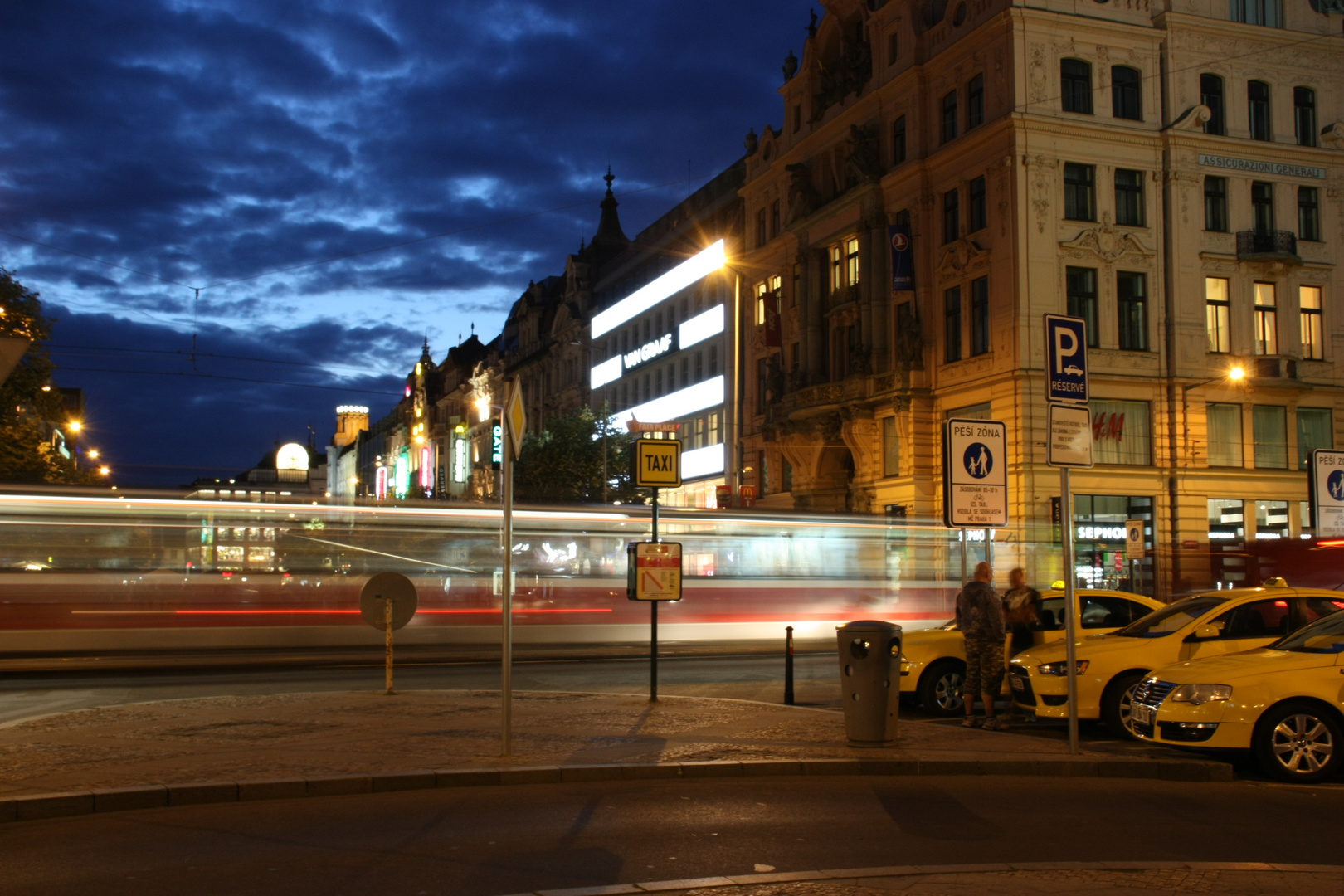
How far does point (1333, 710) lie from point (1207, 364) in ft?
105

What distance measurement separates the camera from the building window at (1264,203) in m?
40.9

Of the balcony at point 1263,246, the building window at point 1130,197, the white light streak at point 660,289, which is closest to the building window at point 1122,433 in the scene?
the building window at point 1130,197

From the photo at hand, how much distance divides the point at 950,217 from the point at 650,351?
31.3m

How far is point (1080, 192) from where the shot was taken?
39.0 meters

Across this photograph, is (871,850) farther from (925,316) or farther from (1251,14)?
(1251,14)

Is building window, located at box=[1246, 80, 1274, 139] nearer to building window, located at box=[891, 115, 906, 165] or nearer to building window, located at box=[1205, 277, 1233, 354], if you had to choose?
building window, located at box=[1205, 277, 1233, 354]

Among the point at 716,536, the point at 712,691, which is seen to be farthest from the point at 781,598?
the point at 712,691

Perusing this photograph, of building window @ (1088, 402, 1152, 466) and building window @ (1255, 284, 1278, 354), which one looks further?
building window @ (1255, 284, 1278, 354)

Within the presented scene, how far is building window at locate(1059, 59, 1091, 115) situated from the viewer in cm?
3884

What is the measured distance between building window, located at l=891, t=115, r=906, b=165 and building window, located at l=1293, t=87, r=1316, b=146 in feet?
42.3

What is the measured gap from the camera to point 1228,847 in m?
7.81

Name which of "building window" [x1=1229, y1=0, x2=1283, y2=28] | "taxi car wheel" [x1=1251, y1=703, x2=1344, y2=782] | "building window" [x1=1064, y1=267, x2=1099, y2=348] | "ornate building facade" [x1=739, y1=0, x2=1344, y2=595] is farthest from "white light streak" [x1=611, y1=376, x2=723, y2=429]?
"taxi car wheel" [x1=1251, y1=703, x2=1344, y2=782]

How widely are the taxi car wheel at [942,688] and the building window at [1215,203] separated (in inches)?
1189

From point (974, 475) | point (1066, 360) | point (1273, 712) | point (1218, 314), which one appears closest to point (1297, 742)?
point (1273, 712)
